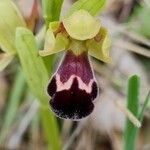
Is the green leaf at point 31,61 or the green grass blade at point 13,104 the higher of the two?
the green leaf at point 31,61

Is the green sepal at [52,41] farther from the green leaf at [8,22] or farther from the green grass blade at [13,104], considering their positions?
the green grass blade at [13,104]

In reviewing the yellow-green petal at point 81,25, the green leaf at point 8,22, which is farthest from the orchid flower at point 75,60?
the green leaf at point 8,22

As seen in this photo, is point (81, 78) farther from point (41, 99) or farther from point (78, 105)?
point (41, 99)

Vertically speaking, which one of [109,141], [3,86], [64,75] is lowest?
[109,141]

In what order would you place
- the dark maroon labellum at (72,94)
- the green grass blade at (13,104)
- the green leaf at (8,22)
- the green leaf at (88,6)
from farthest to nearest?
the green grass blade at (13,104), the green leaf at (8,22), the green leaf at (88,6), the dark maroon labellum at (72,94)

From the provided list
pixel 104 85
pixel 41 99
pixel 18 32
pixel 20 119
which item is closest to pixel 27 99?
pixel 20 119

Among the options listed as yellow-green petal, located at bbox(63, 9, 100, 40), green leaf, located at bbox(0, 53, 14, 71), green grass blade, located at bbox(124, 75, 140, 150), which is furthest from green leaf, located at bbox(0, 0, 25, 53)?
green grass blade, located at bbox(124, 75, 140, 150)

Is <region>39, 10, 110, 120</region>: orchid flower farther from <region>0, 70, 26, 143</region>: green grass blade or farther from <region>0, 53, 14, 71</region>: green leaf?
<region>0, 70, 26, 143</region>: green grass blade
